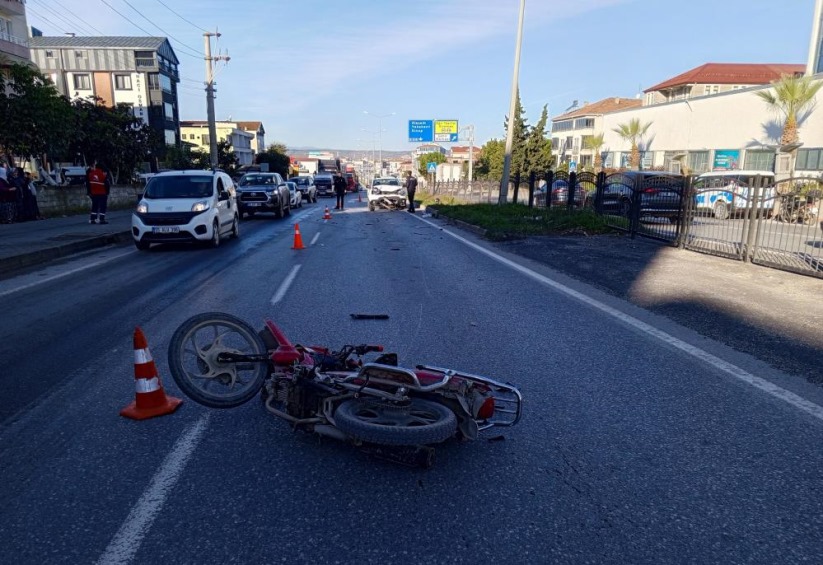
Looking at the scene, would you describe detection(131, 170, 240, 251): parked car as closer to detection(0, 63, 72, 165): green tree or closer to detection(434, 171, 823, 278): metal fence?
detection(0, 63, 72, 165): green tree

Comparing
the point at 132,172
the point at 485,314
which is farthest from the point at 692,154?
the point at 485,314

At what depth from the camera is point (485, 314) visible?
24.1 feet

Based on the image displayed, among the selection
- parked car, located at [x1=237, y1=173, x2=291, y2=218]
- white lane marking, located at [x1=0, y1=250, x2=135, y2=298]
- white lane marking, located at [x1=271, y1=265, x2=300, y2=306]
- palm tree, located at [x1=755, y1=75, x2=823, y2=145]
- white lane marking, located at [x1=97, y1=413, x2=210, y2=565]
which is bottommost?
white lane marking, located at [x1=0, y1=250, x2=135, y2=298]

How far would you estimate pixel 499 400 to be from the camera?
4.09m

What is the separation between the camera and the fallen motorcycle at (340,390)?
345 centimetres

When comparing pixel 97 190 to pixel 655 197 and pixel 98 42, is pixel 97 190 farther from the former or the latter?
pixel 98 42

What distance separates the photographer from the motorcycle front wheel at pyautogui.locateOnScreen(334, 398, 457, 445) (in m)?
3.30

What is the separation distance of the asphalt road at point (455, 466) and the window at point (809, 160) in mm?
31022

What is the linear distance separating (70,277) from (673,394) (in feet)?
32.4

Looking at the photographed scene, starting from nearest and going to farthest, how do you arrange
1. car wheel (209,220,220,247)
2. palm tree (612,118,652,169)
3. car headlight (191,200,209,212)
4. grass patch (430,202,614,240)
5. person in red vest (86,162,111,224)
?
car headlight (191,200,209,212) → car wheel (209,220,220,247) → grass patch (430,202,614,240) → person in red vest (86,162,111,224) → palm tree (612,118,652,169)

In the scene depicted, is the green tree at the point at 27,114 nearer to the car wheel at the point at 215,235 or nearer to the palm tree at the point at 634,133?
the car wheel at the point at 215,235

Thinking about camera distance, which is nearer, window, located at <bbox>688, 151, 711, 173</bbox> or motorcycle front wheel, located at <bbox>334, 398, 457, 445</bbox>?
motorcycle front wheel, located at <bbox>334, 398, 457, 445</bbox>

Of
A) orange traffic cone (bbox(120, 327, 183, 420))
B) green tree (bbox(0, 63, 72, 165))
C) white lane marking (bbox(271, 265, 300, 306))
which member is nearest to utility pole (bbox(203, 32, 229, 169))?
green tree (bbox(0, 63, 72, 165))

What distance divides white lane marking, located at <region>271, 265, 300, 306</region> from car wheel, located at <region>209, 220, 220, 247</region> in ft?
13.5
